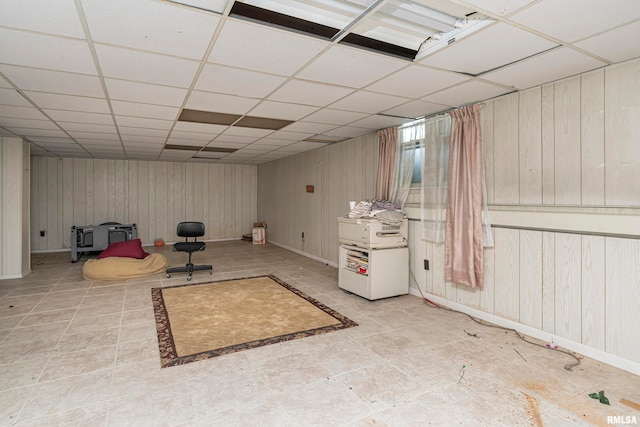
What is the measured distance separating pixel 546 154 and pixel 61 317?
5.02 m

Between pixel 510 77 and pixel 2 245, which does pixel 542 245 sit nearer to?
pixel 510 77

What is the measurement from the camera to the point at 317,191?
655cm

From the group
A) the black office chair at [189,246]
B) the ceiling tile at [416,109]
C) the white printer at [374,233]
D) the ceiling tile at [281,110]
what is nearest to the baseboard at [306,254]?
the white printer at [374,233]

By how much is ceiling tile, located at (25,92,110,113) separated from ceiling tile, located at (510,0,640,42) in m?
3.74

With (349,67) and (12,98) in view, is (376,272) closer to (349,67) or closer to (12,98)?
(349,67)

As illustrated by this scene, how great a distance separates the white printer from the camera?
4.00 metres

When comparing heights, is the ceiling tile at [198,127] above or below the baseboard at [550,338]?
above

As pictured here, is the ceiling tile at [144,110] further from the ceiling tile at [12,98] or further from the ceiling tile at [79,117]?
the ceiling tile at [12,98]

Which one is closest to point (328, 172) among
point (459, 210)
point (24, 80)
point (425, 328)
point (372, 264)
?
point (372, 264)

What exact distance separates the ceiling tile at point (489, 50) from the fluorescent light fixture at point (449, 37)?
4 cm

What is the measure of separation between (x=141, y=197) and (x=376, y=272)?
23.3 ft

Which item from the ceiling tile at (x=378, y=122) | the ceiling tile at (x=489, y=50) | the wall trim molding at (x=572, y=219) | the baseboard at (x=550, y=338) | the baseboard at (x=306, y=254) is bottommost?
the baseboard at (x=550, y=338)

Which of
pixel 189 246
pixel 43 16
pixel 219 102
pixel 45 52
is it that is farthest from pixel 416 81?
pixel 189 246

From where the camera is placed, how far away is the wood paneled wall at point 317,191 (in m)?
5.24
